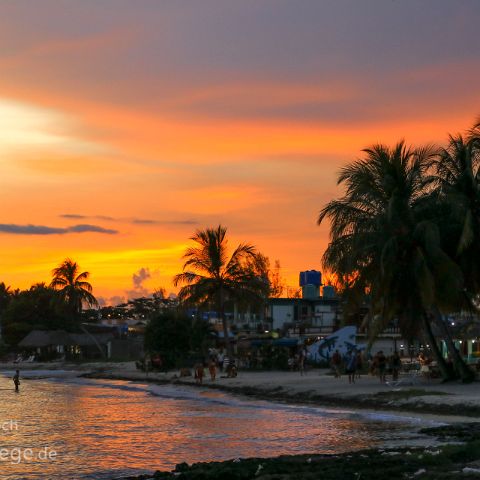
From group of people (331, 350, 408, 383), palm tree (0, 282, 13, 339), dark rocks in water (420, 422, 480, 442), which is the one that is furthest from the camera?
palm tree (0, 282, 13, 339)

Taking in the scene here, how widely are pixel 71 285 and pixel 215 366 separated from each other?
40767 millimetres

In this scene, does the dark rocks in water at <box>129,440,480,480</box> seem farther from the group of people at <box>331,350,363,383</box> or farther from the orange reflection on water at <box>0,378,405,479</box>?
the group of people at <box>331,350,363,383</box>

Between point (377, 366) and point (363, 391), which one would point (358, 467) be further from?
point (377, 366)

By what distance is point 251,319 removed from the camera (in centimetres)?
9712

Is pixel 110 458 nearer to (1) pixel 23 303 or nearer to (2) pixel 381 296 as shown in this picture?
(2) pixel 381 296

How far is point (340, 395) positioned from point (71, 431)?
1133 centimetres

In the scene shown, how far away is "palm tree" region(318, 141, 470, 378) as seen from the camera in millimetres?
32375

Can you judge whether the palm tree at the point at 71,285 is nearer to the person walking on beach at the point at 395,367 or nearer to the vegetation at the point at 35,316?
the vegetation at the point at 35,316

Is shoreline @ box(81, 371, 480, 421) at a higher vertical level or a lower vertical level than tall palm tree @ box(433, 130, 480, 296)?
lower

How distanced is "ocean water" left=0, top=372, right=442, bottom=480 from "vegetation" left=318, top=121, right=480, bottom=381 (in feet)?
19.0

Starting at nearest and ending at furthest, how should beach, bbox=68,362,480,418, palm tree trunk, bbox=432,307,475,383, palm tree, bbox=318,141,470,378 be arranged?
beach, bbox=68,362,480,418
palm tree, bbox=318,141,470,378
palm tree trunk, bbox=432,307,475,383

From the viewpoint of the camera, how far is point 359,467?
51.4ft

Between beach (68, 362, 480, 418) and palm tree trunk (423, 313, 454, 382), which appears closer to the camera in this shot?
beach (68, 362, 480, 418)

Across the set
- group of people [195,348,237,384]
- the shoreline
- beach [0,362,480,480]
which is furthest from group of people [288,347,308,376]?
the shoreline
